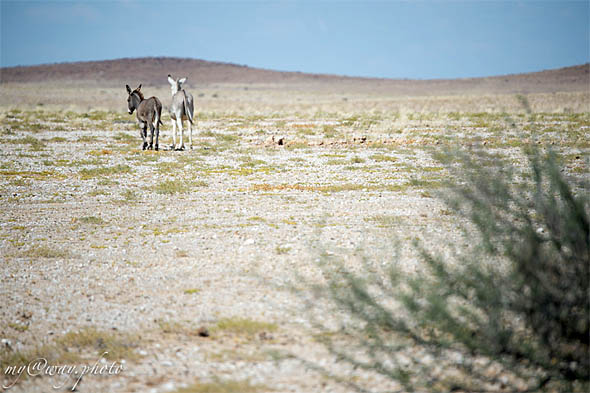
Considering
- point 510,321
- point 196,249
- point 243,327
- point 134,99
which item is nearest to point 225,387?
point 243,327

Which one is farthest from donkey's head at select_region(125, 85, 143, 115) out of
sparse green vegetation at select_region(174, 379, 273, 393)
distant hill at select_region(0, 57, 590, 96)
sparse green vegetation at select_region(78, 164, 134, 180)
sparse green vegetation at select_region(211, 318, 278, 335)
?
distant hill at select_region(0, 57, 590, 96)

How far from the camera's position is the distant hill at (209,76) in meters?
119

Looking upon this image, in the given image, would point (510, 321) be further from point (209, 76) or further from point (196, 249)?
point (209, 76)

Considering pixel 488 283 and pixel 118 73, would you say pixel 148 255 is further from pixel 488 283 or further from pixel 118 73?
pixel 118 73

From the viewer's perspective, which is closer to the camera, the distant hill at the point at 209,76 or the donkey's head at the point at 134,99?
the donkey's head at the point at 134,99

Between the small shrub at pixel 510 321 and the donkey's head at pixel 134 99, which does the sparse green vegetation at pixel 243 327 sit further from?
the donkey's head at pixel 134 99

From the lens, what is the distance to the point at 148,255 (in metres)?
7.29

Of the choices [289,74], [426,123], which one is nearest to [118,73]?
[289,74]

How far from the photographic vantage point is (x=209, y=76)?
160m

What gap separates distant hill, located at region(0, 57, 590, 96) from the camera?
118688mm

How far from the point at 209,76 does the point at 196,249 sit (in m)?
160

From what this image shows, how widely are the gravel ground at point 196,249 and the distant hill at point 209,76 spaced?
106 metres

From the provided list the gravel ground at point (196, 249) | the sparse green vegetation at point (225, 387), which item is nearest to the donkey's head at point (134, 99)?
the gravel ground at point (196, 249)

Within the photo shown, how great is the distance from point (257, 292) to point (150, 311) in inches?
46.9
